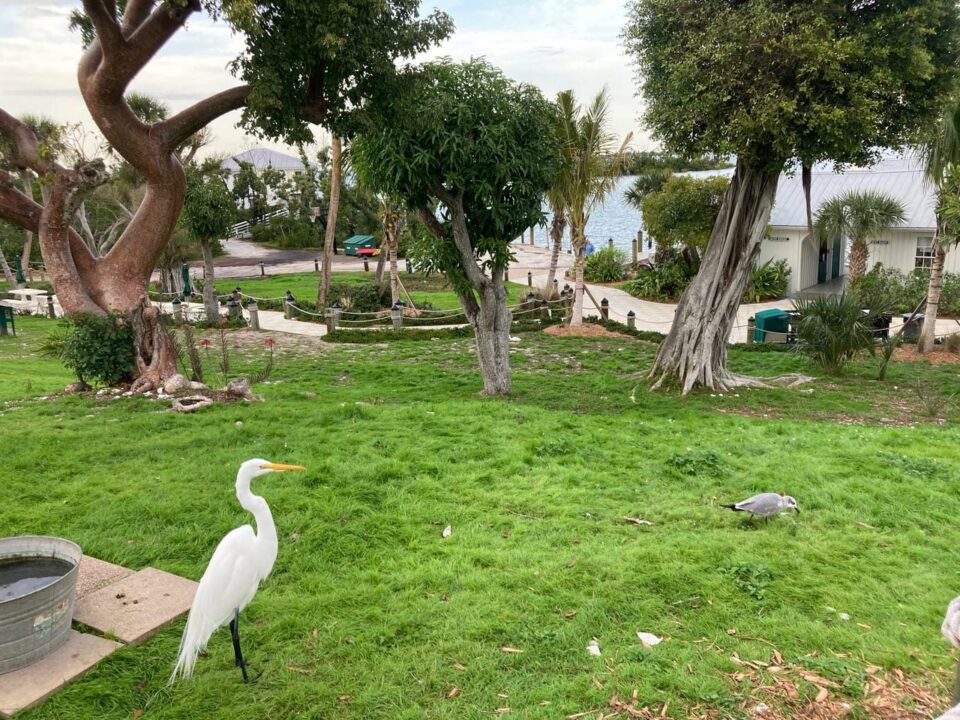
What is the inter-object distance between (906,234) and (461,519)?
75.7ft

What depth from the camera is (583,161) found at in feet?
63.0

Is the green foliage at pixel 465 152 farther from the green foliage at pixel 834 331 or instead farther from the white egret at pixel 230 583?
the white egret at pixel 230 583

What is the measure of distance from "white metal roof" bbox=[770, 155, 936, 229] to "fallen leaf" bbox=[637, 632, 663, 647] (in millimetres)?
22605

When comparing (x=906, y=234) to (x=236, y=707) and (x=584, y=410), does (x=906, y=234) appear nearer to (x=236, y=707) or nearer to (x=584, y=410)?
(x=584, y=410)

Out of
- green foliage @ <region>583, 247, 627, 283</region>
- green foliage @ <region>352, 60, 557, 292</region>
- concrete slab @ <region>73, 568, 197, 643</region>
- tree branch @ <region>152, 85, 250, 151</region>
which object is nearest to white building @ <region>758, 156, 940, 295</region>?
green foliage @ <region>583, 247, 627, 283</region>

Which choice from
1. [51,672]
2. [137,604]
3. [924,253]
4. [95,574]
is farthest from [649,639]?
[924,253]

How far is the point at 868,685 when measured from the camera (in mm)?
4051

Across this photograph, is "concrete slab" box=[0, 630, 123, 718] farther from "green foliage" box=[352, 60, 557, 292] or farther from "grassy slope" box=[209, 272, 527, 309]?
"grassy slope" box=[209, 272, 527, 309]

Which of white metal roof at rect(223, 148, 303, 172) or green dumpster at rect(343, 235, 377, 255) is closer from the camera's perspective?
green dumpster at rect(343, 235, 377, 255)

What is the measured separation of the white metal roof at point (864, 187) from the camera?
24266mm

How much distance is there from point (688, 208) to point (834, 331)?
40.4 feet

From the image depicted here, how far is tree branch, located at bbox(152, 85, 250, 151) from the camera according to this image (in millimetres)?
10836

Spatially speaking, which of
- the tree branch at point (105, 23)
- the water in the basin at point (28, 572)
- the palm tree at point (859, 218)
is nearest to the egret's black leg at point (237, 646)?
the water in the basin at point (28, 572)

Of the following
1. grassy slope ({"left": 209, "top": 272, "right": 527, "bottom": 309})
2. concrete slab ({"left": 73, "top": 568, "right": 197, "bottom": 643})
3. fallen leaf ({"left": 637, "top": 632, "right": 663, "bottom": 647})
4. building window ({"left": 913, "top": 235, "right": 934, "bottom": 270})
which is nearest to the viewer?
fallen leaf ({"left": 637, "top": 632, "right": 663, "bottom": 647})
